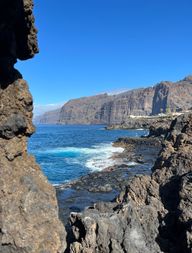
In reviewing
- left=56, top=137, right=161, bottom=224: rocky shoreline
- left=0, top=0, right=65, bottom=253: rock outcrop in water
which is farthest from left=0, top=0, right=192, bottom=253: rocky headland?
left=56, top=137, right=161, bottom=224: rocky shoreline

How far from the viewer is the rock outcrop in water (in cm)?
959

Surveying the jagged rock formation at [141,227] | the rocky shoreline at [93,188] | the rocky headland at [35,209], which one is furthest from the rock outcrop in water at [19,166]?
the rocky shoreline at [93,188]

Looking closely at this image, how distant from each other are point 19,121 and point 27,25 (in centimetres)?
285

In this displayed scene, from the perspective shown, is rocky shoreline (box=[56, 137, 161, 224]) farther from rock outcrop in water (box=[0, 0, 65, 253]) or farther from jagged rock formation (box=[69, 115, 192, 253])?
rock outcrop in water (box=[0, 0, 65, 253])

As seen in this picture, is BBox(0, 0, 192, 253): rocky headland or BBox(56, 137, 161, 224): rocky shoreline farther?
BBox(56, 137, 161, 224): rocky shoreline

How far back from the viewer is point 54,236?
403 inches

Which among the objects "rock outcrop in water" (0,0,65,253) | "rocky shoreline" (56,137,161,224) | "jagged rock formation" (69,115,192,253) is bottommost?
"rocky shoreline" (56,137,161,224)

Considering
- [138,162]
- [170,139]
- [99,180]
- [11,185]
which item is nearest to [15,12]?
[11,185]

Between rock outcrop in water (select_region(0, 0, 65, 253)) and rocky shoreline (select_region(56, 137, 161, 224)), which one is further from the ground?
rock outcrop in water (select_region(0, 0, 65, 253))

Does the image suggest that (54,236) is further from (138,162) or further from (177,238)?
(138,162)

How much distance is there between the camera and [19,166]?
36.1 ft

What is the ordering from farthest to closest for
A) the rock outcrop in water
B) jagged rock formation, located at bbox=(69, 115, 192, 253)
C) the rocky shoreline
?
the rocky shoreline
jagged rock formation, located at bbox=(69, 115, 192, 253)
the rock outcrop in water

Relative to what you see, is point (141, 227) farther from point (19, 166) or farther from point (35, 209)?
point (19, 166)

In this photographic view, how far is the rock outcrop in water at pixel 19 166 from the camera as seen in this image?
9.59 meters
